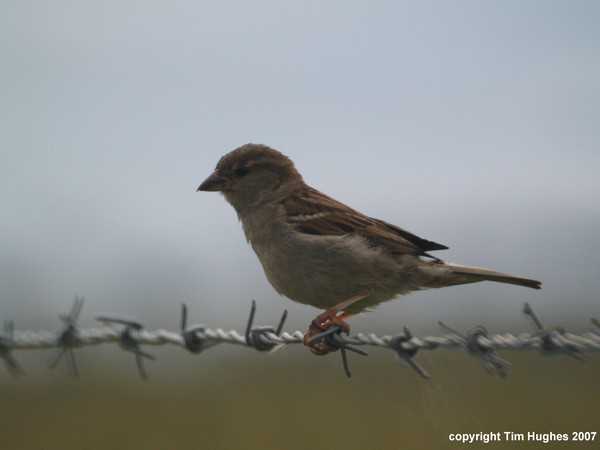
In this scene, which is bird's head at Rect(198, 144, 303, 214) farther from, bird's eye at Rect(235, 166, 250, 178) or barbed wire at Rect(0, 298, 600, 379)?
barbed wire at Rect(0, 298, 600, 379)

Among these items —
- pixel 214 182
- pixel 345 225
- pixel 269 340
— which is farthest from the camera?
pixel 214 182

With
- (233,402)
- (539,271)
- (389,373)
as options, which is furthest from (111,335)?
(539,271)

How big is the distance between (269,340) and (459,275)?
1.54 m

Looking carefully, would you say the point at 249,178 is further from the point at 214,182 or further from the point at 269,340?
the point at 269,340

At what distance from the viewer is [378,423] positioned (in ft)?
32.7

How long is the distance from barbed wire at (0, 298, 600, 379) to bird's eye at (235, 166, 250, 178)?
1980mm

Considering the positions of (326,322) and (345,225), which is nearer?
(326,322)

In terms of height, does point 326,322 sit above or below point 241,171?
below

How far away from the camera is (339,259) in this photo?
4.92 m
